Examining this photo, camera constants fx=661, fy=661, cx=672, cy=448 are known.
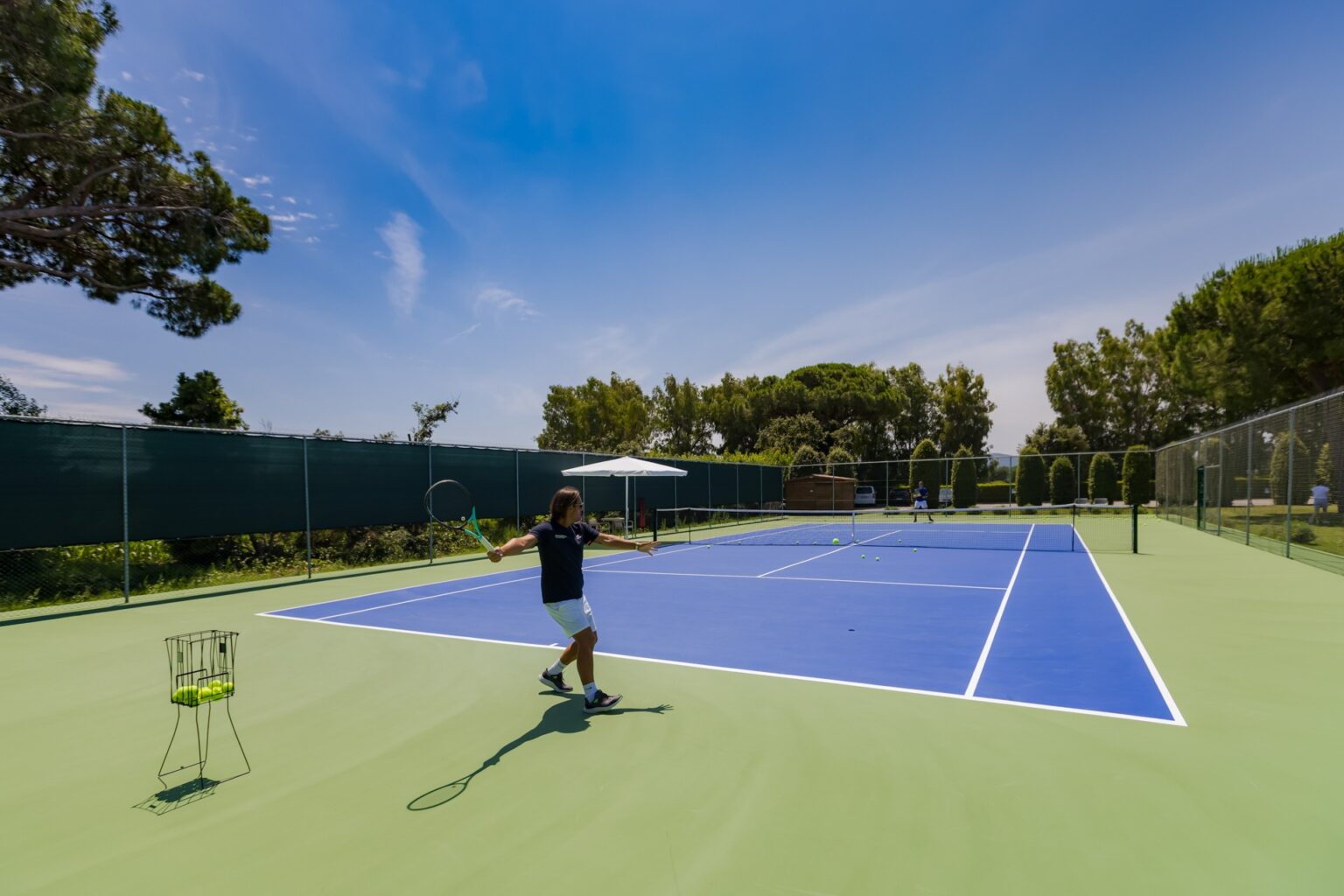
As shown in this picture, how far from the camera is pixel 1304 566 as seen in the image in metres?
Answer: 11.0

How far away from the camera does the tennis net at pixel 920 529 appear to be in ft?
53.3

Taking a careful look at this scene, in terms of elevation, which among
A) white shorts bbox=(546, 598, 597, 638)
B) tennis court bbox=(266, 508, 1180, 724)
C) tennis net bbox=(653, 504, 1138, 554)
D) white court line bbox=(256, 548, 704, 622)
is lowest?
tennis net bbox=(653, 504, 1138, 554)

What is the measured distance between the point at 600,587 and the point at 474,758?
6.58 meters

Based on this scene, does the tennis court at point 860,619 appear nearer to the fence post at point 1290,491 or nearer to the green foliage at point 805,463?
the fence post at point 1290,491

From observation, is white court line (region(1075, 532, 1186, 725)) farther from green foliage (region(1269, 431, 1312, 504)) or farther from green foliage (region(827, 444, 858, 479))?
green foliage (region(827, 444, 858, 479))

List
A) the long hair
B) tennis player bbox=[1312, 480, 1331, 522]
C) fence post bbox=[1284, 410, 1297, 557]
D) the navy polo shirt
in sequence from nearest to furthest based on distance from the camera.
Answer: the navy polo shirt
the long hair
tennis player bbox=[1312, 480, 1331, 522]
fence post bbox=[1284, 410, 1297, 557]

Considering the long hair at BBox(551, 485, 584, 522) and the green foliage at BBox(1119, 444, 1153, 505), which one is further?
the green foliage at BBox(1119, 444, 1153, 505)

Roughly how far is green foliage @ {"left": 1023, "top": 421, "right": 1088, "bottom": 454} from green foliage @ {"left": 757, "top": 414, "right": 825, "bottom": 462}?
601 inches

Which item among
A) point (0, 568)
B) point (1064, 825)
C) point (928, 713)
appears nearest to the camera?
point (1064, 825)

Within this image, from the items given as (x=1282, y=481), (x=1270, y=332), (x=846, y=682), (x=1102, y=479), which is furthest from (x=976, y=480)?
(x=846, y=682)

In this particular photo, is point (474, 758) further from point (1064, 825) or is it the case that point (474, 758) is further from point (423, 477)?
point (423, 477)

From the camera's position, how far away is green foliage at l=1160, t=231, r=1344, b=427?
17953 millimetres

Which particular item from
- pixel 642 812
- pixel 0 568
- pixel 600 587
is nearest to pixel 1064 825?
pixel 642 812

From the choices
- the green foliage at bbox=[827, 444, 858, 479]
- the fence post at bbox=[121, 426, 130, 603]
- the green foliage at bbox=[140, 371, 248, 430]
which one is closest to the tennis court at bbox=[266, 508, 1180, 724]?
the fence post at bbox=[121, 426, 130, 603]
